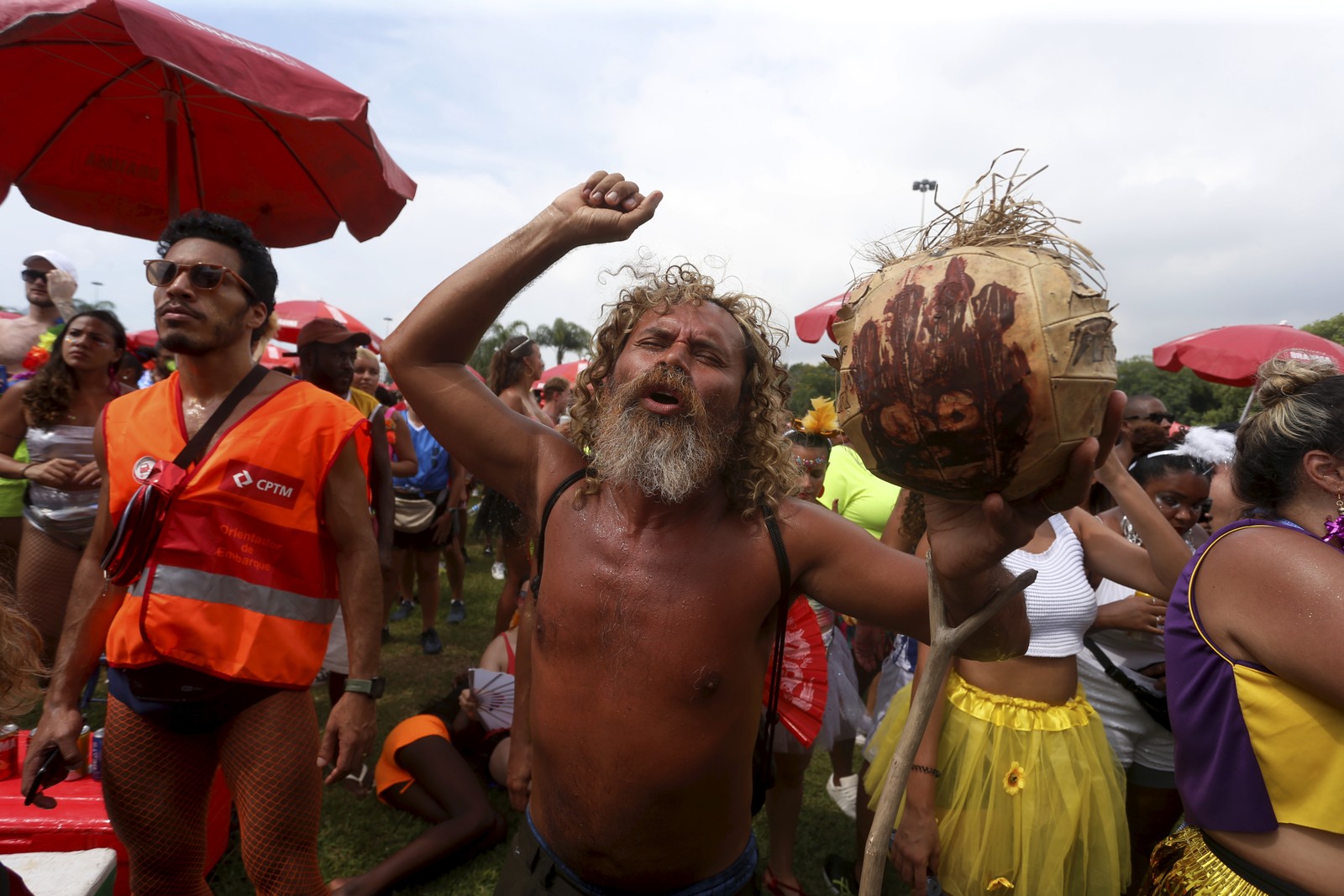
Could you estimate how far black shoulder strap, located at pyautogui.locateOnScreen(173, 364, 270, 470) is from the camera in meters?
2.50

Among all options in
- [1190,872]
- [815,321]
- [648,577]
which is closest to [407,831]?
[648,577]

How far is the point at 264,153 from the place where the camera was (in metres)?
4.11

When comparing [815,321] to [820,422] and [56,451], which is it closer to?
[820,422]

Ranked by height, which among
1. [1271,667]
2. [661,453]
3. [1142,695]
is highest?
[661,453]

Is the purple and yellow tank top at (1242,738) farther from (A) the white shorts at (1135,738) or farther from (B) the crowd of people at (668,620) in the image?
(A) the white shorts at (1135,738)

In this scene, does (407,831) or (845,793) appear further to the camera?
(845,793)

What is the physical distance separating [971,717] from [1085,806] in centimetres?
52

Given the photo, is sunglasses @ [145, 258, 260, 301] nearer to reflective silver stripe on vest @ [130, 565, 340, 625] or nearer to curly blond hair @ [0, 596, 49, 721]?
reflective silver stripe on vest @ [130, 565, 340, 625]

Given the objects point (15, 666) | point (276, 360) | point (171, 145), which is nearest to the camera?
point (15, 666)

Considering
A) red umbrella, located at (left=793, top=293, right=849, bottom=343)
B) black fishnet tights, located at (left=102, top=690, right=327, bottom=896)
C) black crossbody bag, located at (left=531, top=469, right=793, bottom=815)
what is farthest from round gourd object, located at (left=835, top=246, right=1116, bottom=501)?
red umbrella, located at (left=793, top=293, right=849, bottom=343)

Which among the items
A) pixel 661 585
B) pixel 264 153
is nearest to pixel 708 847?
pixel 661 585

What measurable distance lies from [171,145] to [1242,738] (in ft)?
16.6

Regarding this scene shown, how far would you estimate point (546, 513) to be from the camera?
6.97ft

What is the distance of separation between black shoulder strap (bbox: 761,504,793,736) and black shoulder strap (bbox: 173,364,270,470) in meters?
1.93
